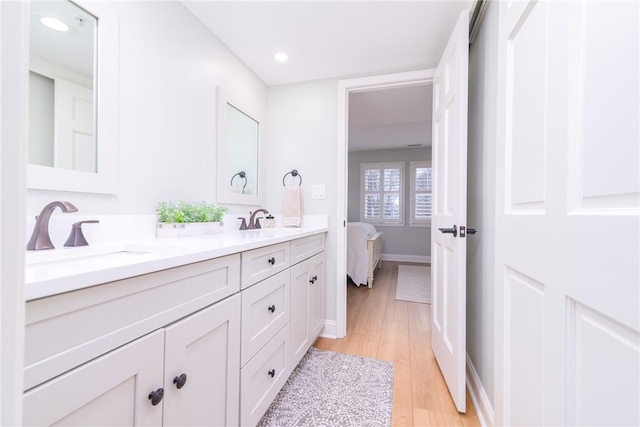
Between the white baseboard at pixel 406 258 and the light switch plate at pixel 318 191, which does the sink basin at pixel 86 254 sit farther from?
the white baseboard at pixel 406 258

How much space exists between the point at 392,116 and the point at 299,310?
2924 millimetres

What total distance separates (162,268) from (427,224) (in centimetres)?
568

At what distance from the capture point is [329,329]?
221 centimetres

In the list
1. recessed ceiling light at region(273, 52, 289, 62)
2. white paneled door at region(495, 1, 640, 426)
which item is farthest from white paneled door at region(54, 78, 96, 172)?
white paneled door at region(495, 1, 640, 426)

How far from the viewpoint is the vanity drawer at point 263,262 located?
1.07 meters

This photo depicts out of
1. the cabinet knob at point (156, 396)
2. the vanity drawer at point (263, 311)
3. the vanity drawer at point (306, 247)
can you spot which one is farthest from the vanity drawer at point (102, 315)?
the vanity drawer at point (306, 247)

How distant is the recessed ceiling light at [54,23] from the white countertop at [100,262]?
81cm

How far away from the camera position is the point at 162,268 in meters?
0.68

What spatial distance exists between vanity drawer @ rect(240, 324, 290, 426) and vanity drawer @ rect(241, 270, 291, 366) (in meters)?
0.05

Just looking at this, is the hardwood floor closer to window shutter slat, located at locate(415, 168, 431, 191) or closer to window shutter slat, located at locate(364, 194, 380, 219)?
window shutter slat, located at locate(364, 194, 380, 219)

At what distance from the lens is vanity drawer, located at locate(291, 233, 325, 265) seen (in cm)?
158

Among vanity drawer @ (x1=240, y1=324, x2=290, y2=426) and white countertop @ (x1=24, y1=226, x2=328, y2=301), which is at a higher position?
white countertop @ (x1=24, y1=226, x2=328, y2=301)

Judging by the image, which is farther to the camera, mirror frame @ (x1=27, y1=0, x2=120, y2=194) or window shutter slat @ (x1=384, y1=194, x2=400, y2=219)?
window shutter slat @ (x1=384, y1=194, x2=400, y2=219)

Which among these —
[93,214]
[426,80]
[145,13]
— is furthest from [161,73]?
[426,80]
